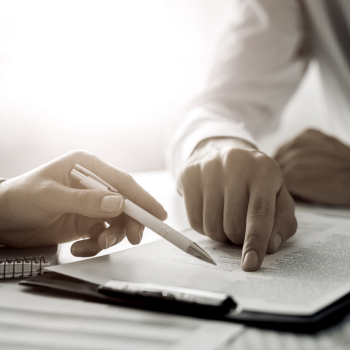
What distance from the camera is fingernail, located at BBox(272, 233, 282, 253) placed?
1.50 feet

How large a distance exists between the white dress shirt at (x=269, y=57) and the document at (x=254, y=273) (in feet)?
1.44

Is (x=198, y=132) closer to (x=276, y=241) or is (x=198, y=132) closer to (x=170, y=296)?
(x=276, y=241)

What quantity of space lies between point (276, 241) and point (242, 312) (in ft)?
0.59

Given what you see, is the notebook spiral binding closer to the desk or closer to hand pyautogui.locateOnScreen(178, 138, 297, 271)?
the desk

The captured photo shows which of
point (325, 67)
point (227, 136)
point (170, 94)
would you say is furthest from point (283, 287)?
point (170, 94)

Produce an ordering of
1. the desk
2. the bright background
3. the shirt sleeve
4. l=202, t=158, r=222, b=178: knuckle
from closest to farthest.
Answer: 1. the desk
2. l=202, t=158, r=222, b=178: knuckle
3. the shirt sleeve
4. the bright background

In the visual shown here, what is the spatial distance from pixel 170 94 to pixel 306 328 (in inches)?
48.3

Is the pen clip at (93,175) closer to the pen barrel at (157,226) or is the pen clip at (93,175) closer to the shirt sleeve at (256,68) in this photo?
the pen barrel at (157,226)

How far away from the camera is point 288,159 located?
78 centimetres

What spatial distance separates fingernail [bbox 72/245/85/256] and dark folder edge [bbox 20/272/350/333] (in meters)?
0.10

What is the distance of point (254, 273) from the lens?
1.28 feet

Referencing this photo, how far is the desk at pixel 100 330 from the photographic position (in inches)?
10.6

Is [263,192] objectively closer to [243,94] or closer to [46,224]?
[46,224]

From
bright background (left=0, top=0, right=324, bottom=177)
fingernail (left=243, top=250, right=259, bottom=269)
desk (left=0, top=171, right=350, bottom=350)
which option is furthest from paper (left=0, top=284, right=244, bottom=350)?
bright background (left=0, top=0, right=324, bottom=177)
